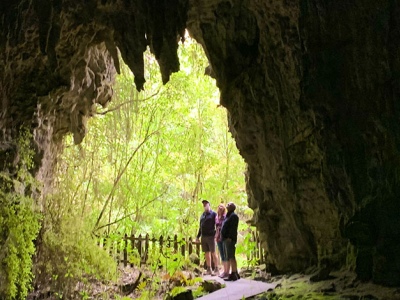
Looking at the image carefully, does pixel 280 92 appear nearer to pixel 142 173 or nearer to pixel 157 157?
pixel 142 173

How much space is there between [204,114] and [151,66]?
121 inches

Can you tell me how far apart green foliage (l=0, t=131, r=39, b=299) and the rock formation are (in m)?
0.67

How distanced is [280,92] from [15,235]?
17.1 feet

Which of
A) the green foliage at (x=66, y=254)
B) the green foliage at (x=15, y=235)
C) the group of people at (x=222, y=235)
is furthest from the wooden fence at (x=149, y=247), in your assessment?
the green foliage at (x=15, y=235)

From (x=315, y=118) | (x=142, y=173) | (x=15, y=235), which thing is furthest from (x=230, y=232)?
(x=142, y=173)

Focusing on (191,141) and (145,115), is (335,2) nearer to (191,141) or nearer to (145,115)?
(145,115)

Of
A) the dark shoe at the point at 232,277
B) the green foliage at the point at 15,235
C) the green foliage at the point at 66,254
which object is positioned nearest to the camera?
the green foliage at the point at 15,235

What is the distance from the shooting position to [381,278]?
561cm

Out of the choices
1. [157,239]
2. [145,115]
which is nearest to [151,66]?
[145,115]

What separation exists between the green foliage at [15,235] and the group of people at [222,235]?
3.51m

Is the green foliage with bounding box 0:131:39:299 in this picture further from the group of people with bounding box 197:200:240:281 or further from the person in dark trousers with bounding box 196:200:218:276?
the person in dark trousers with bounding box 196:200:218:276

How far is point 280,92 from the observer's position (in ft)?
24.8

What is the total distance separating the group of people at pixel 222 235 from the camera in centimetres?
798

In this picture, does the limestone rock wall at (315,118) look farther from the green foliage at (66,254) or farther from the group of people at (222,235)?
the green foliage at (66,254)
